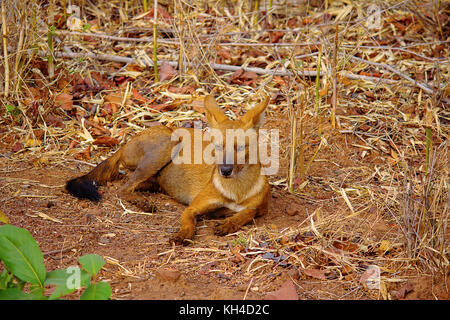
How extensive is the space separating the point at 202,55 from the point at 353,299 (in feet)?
14.4

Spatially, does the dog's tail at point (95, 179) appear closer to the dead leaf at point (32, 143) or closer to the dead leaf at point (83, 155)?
the dead leaf at point (83, 155)

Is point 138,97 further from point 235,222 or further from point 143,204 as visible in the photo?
point 235,222

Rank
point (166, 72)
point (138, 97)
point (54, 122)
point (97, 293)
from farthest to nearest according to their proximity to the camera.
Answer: point (166, 72), point (138, 97), point (54, 122), point (97, 293)

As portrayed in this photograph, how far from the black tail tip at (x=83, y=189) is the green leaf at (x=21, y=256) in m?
2.08

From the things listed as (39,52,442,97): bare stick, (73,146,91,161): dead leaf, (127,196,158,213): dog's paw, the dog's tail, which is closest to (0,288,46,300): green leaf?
the dog's tail

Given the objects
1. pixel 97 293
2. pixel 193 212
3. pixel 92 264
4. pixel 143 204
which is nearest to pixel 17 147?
pixel 143 204

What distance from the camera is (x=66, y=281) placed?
126 inches

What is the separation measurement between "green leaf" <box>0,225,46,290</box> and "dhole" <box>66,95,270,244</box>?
164cm

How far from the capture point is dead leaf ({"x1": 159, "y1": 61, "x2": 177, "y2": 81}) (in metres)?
7.66

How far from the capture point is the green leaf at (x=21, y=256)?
3.23 meters

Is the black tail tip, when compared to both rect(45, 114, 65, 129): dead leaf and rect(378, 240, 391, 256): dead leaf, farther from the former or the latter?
rect(378, 240, 391, 256): dead leaf

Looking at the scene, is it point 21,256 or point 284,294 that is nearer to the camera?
point 21,256

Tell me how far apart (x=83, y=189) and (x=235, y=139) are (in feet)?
4.95

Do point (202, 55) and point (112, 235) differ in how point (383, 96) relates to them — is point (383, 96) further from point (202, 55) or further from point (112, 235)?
point (112, 235)
